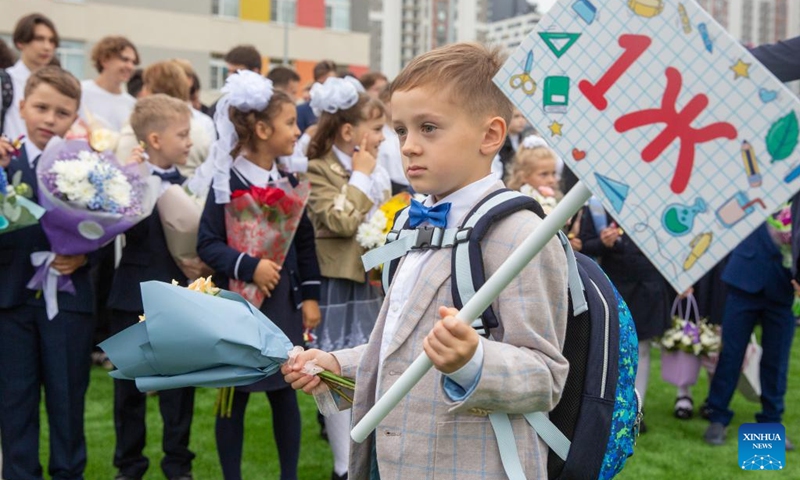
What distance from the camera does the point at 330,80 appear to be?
504 cm

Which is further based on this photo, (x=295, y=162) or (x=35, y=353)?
(x=295, y=162)

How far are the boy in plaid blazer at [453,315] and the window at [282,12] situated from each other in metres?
39.3

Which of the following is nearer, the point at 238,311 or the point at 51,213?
the point at 238,311

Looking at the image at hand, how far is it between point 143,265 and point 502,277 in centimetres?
316

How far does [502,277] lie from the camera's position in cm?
191

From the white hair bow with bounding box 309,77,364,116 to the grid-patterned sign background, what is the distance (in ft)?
10.4

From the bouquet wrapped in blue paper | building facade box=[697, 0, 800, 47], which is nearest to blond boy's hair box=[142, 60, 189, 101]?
the bouquet wrapped in blue paper

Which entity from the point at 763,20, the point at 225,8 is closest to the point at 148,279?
the point at 225,8

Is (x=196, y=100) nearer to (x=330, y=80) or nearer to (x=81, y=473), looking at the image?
(x=330, y=80)

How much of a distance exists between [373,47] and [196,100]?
12492cm

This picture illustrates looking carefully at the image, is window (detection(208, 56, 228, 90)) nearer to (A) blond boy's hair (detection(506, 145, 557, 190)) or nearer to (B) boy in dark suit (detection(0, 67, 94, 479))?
(A) blond boy's hair (detection(506, 145, 557, 190))

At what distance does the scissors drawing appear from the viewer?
1.88 m

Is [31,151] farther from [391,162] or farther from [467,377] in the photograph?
[467,377]

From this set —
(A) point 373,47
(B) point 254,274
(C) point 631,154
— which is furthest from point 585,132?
(A) point 373,47
